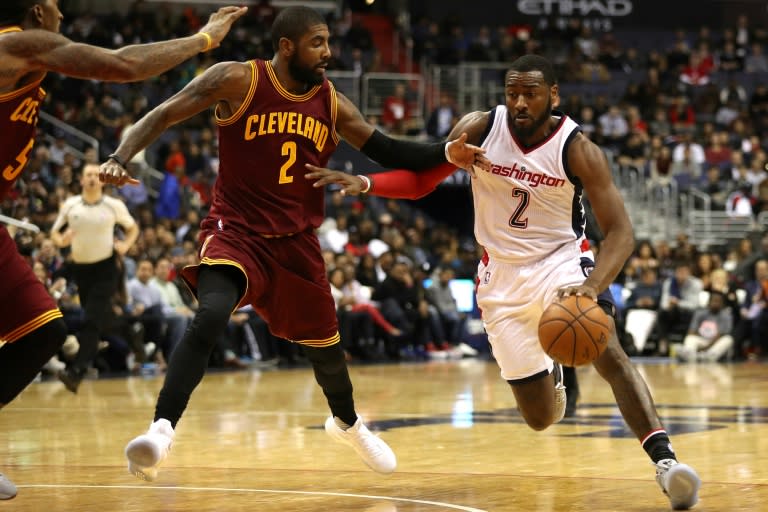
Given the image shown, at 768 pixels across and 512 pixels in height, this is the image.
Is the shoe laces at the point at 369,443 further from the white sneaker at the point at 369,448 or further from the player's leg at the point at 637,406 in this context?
the player's leg at the point at 637,406

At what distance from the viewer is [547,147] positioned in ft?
21.4

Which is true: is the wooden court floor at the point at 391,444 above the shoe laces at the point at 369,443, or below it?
below

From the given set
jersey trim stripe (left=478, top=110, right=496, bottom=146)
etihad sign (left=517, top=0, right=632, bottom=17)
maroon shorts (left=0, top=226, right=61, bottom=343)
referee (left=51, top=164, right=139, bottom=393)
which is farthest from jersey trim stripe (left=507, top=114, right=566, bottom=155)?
etihad sign (left=517, top=0, right=632, bottom=17)

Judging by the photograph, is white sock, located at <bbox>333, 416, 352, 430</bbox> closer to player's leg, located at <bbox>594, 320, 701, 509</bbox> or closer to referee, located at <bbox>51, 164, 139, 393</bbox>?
player's leg, located at <bbox>594, 320, 701, 509</bbox>

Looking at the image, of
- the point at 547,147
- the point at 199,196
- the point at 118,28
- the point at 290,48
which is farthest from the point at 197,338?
the point at 118,28

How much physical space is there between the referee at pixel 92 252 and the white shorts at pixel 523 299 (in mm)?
6236

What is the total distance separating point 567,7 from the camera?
105 feet

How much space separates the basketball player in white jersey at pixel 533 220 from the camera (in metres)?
6.31

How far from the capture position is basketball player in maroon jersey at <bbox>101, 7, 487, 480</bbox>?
20.6ft

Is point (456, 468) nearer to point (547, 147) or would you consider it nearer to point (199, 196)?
point (547, 147)

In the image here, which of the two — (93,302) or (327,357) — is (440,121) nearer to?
(93,302)

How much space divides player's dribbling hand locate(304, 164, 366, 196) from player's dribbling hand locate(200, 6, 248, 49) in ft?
2.52

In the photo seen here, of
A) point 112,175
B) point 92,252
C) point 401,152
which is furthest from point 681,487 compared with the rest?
point 92,252

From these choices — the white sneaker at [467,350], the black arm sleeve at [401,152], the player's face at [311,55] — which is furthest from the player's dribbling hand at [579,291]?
the white sneaker at [467,350]
